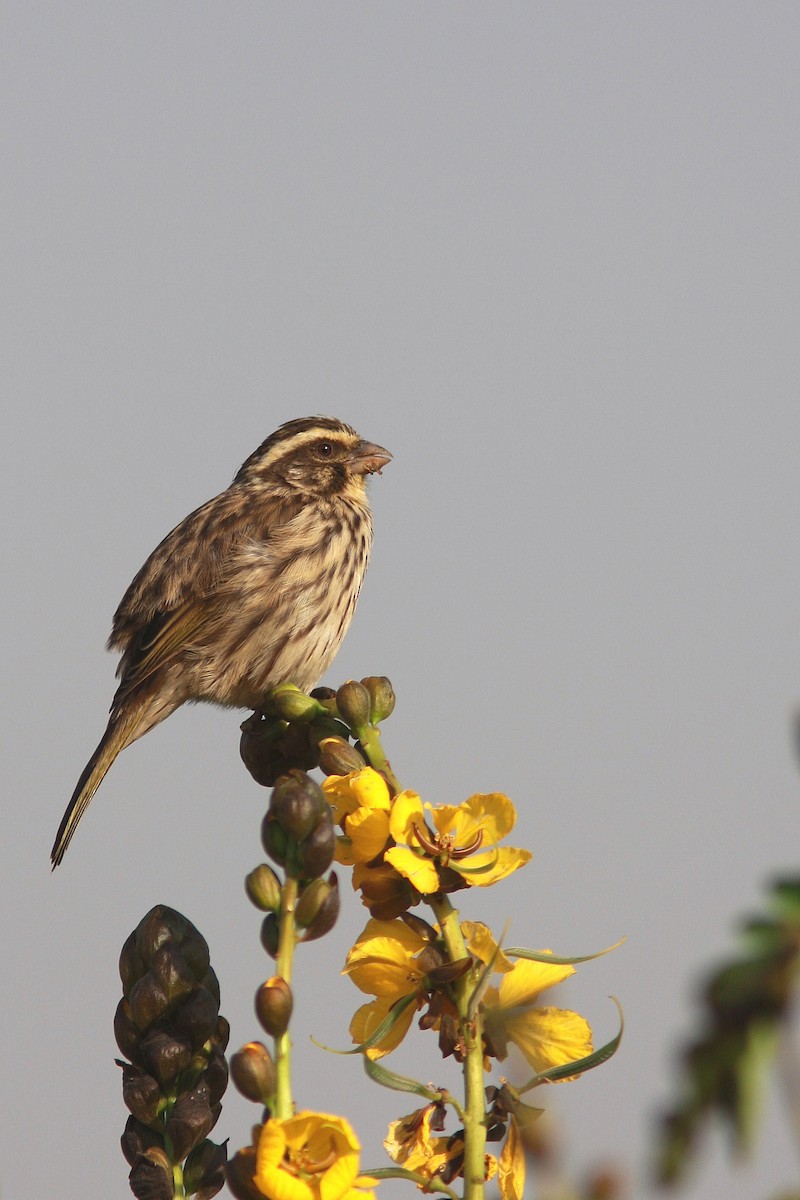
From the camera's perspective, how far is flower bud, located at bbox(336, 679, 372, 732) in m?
2.69

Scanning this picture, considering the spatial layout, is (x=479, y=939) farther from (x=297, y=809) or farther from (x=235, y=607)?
(x=235, y=607)

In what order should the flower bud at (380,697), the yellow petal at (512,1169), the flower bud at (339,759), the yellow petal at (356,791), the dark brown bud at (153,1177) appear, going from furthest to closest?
the flower bud at (380,697), the flower bud at (339,759), the yellow petal at (356,791), the dark brown bud at (153,1177), the yellow petal at (512,1169)

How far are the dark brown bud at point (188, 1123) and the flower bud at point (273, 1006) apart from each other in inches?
29.2

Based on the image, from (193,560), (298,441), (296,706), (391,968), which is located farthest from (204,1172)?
(298,441)

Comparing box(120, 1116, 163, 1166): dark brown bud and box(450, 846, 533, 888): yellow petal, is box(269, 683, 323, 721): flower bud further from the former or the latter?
box(120, 1116, 163, 1166): dark brown bud

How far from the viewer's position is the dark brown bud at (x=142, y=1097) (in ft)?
7.55

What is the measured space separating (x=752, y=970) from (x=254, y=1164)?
3.68 ft

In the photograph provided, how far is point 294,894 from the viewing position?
1778 millimetres

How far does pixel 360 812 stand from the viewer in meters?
2.45

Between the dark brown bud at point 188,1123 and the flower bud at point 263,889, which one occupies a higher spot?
the flower bud at point 263,889

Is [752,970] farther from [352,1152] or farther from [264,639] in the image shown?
[264,639]

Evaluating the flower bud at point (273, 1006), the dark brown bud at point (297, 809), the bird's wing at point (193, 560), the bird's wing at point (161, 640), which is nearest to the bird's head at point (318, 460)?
the bird's wing at point (193, 560)

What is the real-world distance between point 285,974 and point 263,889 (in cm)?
13

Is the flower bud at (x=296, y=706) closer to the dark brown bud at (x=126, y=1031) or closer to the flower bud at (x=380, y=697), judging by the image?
the flower bud at (x=380, y=697)
